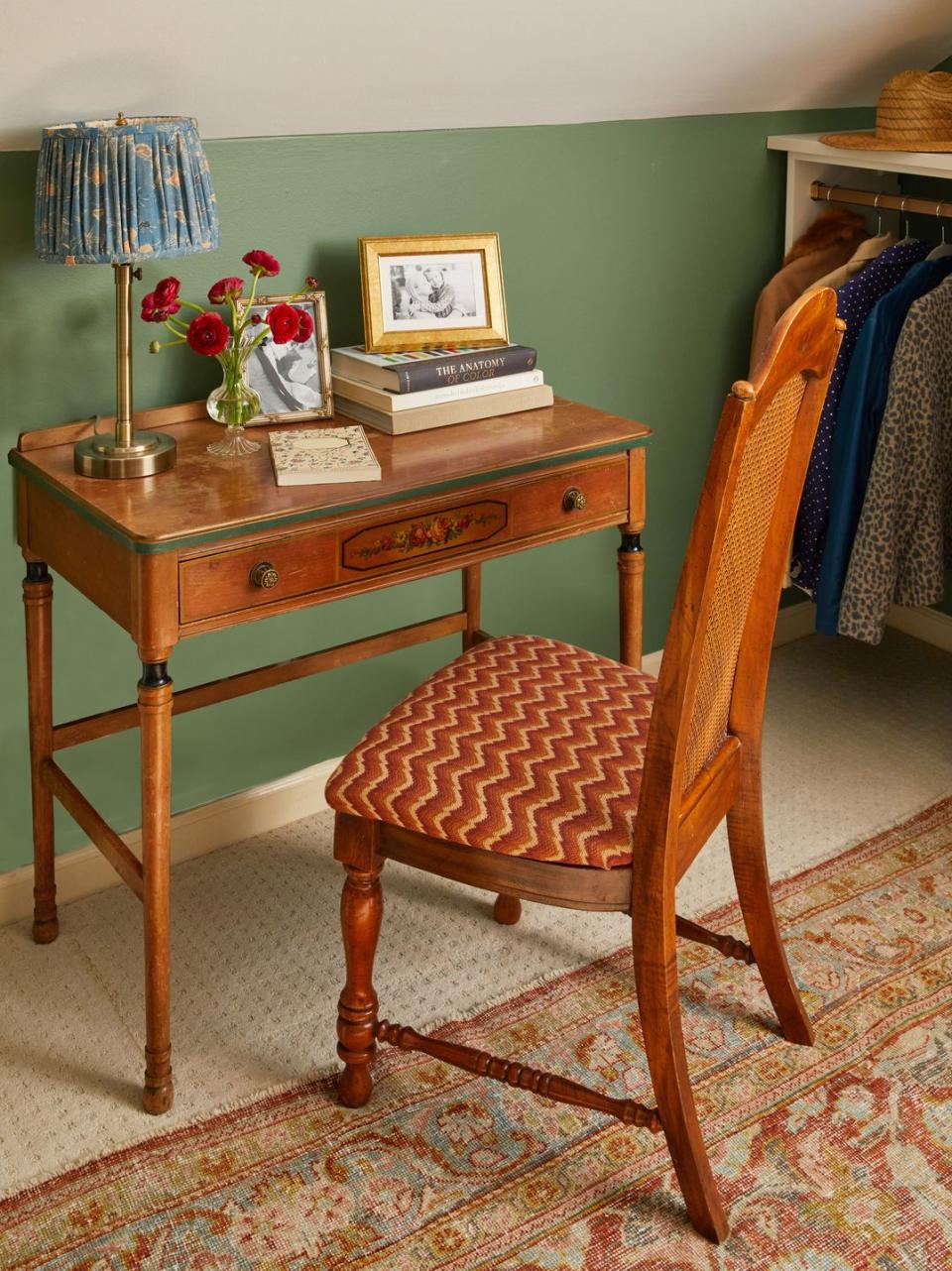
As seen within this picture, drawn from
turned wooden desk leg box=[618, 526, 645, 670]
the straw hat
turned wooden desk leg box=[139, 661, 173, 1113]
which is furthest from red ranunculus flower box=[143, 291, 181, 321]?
the straw hat

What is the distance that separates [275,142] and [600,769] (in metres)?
1.13

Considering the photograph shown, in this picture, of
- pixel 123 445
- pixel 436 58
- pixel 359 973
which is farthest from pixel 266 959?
pixel 436 58

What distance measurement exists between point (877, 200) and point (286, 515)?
1.58 metres

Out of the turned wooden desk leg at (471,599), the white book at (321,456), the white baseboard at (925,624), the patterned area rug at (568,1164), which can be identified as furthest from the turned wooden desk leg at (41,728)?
the white baseboard at (925,624)

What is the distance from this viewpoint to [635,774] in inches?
66.9

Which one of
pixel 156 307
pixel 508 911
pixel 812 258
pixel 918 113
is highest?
pixel 918 113

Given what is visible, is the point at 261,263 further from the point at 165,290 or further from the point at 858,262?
the point at 858,262

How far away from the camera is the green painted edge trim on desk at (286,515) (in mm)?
1679

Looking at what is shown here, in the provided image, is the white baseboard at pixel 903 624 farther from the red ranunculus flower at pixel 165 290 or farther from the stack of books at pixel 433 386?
the red ranunculus flower at pixel 165 290

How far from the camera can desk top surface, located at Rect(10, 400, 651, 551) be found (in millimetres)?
1728

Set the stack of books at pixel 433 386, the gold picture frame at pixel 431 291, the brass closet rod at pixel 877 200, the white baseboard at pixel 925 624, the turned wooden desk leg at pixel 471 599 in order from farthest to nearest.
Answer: the white baseboard at pixel 925 624 → the brass closet rod at pixel 877 200 → the turned wooden desk leg at pixel 471 599 → the gold picture frame at pixel 431 291 → the stack of books at pixel 433 386

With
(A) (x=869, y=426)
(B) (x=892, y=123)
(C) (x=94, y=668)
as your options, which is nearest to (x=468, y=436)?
(C) (x=94, y=668)

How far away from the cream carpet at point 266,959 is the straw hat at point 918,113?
3.86ft

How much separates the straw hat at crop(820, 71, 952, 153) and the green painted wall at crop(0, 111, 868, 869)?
26 cm
